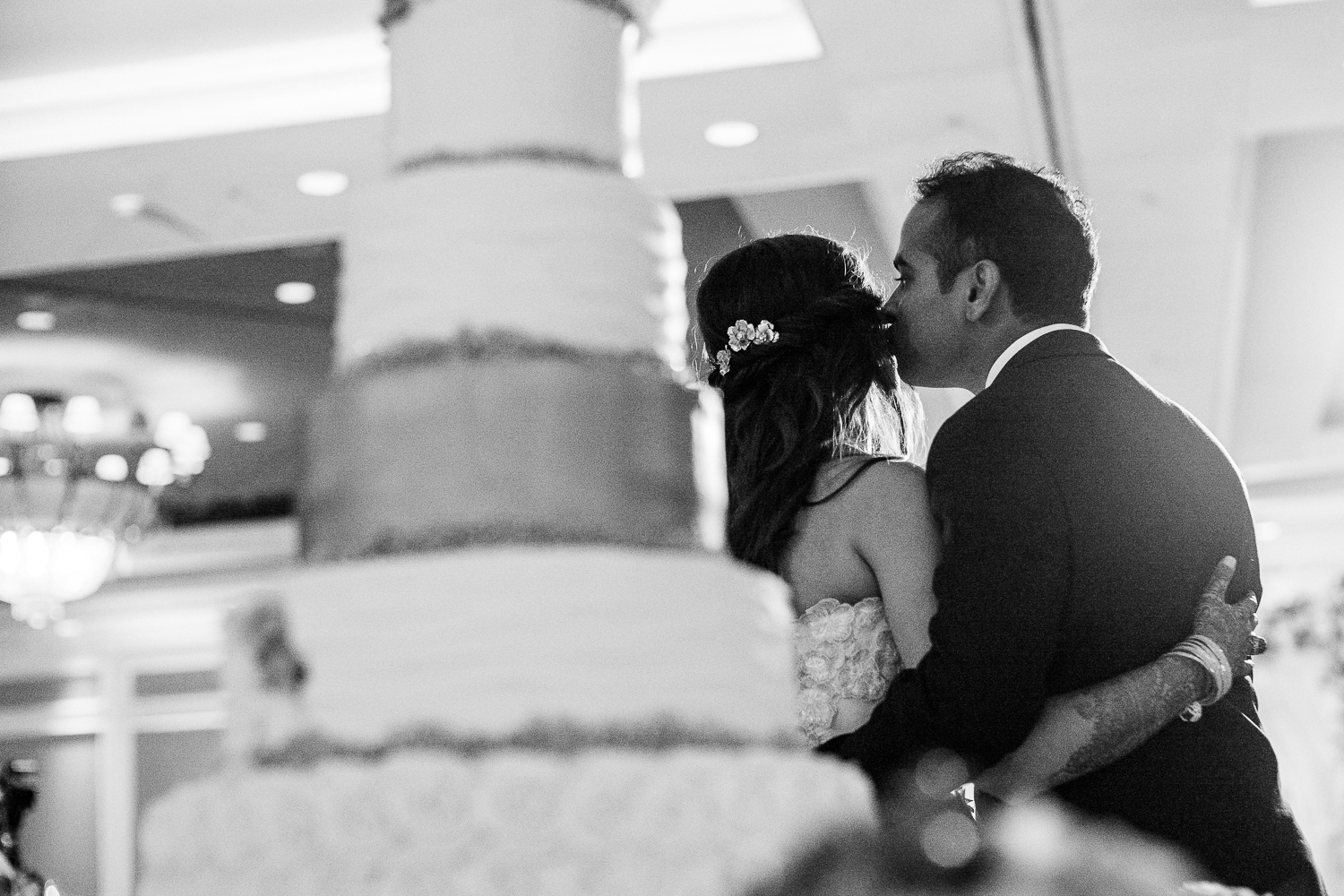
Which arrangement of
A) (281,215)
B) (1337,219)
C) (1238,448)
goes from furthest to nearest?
(1238,448), (1337,219), (281,215)

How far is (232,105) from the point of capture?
5.50 metres

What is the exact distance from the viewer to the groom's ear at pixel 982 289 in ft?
8.55

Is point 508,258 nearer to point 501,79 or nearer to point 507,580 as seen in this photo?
point 501,79

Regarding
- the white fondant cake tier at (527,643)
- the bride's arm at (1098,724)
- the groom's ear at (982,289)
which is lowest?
the bride's arm at (1098,724)

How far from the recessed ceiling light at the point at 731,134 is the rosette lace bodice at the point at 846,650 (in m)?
3.32

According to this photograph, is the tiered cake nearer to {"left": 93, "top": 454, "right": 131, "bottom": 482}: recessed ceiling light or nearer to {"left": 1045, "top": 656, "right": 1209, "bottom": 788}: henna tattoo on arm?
{"left": 1045, "top": 656, "right": 1209, "bottom": 788}: henna tattoo on arm

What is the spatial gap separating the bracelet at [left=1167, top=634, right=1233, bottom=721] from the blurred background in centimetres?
281

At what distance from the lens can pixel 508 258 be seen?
141 cm

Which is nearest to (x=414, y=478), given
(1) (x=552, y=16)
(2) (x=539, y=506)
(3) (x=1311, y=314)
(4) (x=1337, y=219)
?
(2) (x=539, y=506)

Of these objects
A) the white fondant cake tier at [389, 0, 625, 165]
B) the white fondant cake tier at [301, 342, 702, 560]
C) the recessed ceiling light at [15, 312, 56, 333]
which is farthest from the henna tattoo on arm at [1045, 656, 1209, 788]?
the recessed ceiling light at [15, 312, 56, 333]

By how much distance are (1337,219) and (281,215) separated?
458 cm

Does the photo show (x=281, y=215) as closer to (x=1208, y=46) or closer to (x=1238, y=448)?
(x=1208, y=46)

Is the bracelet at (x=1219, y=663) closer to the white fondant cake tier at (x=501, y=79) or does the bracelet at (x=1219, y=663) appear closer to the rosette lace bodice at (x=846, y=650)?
the rosette lace bodice at (x=846, y=650)

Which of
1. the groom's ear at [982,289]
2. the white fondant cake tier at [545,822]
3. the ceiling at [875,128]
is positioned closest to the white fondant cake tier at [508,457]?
the white fondant cake tier at [545,822]
